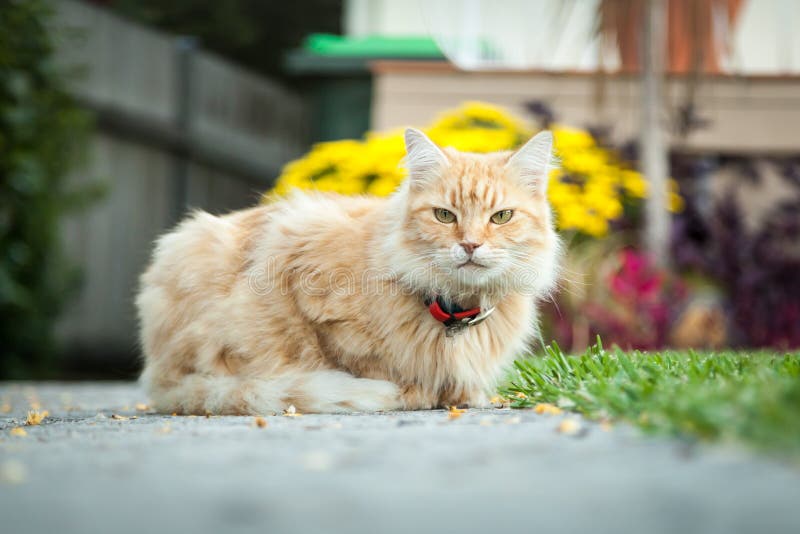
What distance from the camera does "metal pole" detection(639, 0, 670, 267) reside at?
260 inches

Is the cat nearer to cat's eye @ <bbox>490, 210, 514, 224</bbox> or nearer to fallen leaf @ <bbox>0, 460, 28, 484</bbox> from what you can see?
cat's eye @ <bbox>490, 210, 514, 224</bbox>

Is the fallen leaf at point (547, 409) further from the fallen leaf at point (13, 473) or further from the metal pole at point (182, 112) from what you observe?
the metal pole at point (182, 112)

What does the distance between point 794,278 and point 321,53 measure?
5.34 metres

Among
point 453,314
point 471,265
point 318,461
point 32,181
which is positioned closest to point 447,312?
point 453,314

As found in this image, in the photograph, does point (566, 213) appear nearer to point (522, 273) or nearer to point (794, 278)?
point (794, 278)

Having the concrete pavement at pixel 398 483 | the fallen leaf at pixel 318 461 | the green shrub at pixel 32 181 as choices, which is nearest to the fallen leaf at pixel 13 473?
the concrete pavement at pixel 398 483

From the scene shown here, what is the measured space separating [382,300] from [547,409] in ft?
2.74

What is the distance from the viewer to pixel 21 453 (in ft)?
7.16

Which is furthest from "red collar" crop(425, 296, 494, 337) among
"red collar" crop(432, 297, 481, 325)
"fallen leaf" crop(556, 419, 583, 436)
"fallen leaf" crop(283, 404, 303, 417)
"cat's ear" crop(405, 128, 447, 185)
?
"fallen leaf" crop(556, 419, 583, 436)

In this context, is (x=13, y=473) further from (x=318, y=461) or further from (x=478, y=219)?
(x=478, y=219)

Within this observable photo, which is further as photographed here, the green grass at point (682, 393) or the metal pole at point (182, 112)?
the metal pole at point (182, 112)

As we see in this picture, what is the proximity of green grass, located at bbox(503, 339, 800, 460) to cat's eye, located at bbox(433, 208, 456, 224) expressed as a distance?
68 cm

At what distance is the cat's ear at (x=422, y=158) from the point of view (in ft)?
10.8

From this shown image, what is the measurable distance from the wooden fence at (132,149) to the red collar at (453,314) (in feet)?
14.2
